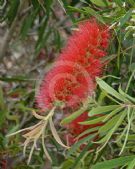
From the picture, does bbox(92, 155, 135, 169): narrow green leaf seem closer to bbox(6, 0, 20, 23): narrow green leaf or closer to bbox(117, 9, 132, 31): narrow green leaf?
bbox(117, 9, 132, 31): narrow green leaf

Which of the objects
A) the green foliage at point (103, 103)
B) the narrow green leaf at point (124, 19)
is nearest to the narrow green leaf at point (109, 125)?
the green foliage at point (103, 103)

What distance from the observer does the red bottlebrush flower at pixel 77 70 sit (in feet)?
4.65

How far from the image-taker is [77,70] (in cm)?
144

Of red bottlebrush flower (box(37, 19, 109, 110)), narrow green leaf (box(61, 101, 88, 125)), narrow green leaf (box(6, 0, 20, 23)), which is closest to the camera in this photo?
red bottlebrush flower (box(37, 19, 109, 110))

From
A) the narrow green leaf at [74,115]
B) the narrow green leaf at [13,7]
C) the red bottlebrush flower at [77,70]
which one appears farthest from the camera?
the narrow green leaf at [13,7]

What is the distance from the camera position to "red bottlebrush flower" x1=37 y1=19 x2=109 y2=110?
1.42 metres

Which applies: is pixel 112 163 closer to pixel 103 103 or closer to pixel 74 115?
pixel 74 115

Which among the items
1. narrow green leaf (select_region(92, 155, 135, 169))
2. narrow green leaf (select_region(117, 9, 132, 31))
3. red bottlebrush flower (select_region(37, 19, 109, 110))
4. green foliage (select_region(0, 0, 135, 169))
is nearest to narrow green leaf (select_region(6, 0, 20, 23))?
green foliage (select_region(0, 0, 135, 169))

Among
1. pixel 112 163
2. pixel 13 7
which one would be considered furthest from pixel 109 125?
pixel 13 7

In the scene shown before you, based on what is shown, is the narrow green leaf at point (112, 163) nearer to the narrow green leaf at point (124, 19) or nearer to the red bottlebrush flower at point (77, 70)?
the red bottlebrush flower at point (77, 70)

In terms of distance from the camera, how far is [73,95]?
142 cm

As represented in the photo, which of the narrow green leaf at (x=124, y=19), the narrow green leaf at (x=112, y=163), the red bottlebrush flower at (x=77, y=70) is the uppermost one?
the narrow green leaf at (x=124, y=19)

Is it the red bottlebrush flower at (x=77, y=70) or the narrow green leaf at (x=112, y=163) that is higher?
the red bottlebrush flower at (x=77, y=70)

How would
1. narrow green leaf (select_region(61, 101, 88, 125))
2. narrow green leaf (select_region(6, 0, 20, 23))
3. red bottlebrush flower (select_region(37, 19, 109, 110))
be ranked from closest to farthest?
1. red bottlebrush flower (select_region(37, 19, 109, 110))
2. narrow green leaf (select_region(61, 101, 88, 125))
3. narrow green leaf (select_region(6, 0, 20, 23))
